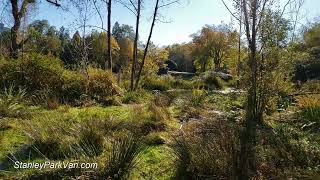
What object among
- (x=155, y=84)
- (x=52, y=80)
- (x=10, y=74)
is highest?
(x=10, y=74)

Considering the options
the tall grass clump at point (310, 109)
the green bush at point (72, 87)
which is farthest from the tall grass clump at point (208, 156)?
the green bush at point (72, 87)

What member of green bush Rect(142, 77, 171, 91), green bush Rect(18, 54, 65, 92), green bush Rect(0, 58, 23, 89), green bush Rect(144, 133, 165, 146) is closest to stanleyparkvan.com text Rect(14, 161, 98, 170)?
green bush Rect(144, 133, 165, 146)

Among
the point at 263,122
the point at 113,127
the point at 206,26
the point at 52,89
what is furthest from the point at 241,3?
the point at 206,26

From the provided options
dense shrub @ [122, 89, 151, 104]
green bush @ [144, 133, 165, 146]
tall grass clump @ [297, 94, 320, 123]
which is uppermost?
tall grass clump @ [297, 94, 320, 123]

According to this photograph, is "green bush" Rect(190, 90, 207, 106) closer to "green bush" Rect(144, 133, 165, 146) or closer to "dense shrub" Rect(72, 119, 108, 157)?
"green bush" Rect(144, 133, 165, 146)

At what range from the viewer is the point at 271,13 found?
340 inches

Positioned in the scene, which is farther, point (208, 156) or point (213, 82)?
point (213, 82)

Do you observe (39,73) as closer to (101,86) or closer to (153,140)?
(101,86)

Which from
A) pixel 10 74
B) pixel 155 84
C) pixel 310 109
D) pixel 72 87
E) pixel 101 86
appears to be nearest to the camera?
pixel 310 109

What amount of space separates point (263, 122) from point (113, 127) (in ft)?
11.1

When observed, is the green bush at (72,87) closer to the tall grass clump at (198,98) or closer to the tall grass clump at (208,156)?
the tall grass clump at (198,98)

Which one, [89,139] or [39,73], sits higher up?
[39,73]

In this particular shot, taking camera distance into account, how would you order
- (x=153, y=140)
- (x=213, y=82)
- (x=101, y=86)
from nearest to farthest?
(x=153, y=140) → (x=101, y=86) → (x=213, y=82)

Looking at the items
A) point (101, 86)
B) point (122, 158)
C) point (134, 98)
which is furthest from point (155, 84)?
point (122, 158)
